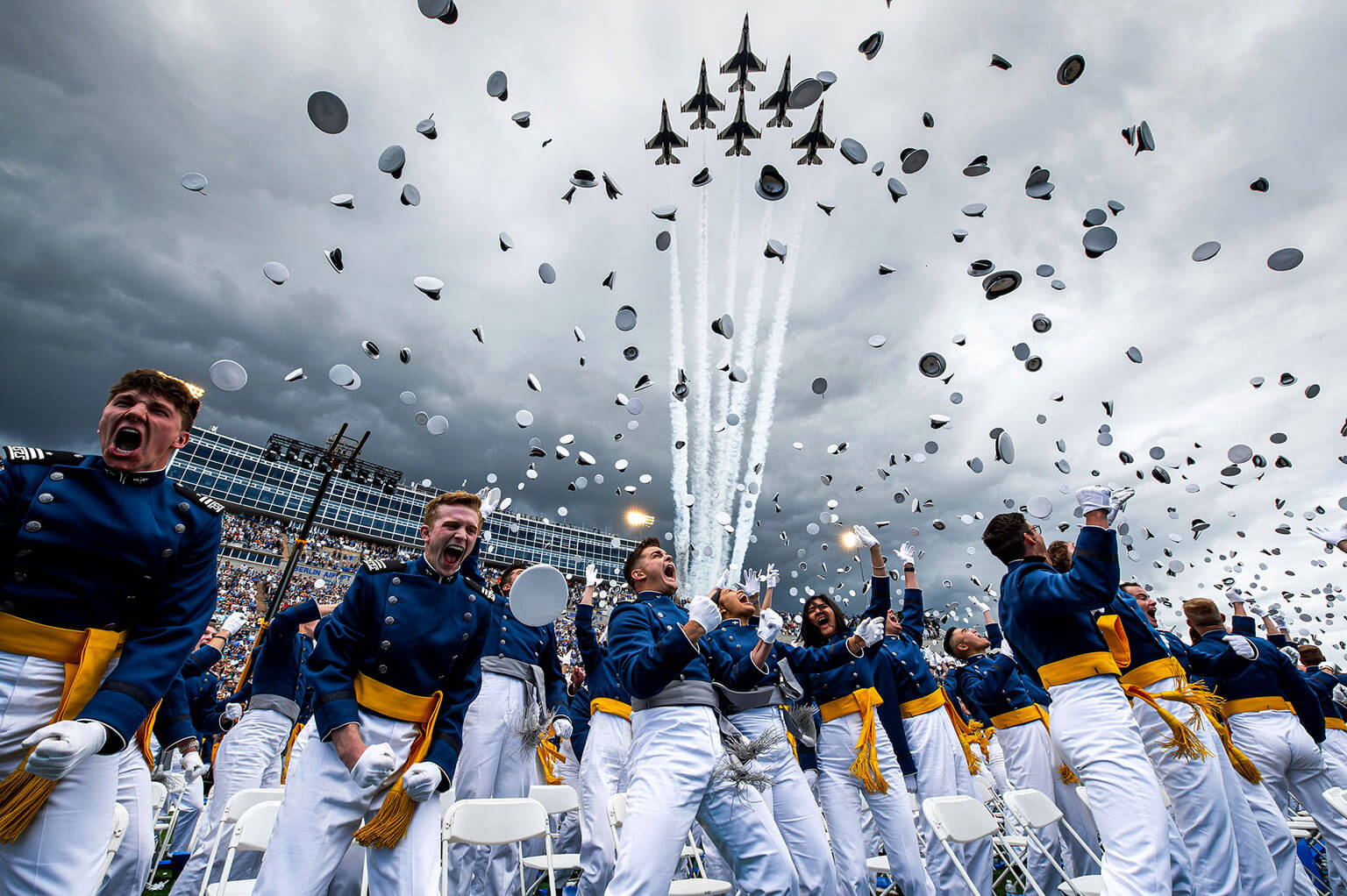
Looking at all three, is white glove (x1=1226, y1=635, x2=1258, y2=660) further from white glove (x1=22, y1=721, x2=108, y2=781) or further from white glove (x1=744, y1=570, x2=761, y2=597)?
white glove (x1=22, y1=721, x2=108, y2=781)

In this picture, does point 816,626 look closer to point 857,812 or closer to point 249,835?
point 857,812

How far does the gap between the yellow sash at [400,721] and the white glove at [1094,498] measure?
165 inches

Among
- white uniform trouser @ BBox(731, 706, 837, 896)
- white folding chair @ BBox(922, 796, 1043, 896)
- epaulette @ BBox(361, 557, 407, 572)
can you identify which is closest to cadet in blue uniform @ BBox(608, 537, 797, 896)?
white uniform trouser @ BBox(731, 706, 837, 896)

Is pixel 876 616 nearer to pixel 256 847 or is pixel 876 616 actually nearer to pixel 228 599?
pixel 256 847

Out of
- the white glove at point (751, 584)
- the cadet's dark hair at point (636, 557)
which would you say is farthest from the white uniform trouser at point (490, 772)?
the white glove at point (751, 584)

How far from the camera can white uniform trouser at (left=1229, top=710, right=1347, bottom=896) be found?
5613 millimetres

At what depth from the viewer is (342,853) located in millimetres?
2699

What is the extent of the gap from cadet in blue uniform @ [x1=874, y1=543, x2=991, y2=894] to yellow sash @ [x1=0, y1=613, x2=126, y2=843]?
629 centimetres

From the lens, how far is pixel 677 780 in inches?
139

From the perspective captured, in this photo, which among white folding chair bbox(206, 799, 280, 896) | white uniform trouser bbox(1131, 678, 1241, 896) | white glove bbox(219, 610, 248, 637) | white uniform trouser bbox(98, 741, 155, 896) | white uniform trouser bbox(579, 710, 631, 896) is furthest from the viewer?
white glove bbox(219, 610, 248, 637)

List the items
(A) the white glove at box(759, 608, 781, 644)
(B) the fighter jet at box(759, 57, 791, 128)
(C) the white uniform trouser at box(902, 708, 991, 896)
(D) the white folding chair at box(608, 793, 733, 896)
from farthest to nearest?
(B) the fighter jet at box(759, 57, 791, 128), (C) the white uniform trouser at box(902, 708, 991, 896), (A) the white glove at box(759, 608, 781, 644), (D) the white folding chair at box(608, 793, 733, 896)

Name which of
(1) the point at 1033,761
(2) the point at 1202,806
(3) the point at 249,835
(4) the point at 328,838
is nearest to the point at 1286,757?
(1) the point at 1033,761

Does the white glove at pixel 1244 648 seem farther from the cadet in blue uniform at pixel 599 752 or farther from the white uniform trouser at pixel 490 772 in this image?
the white uniform trouser at pixel 490 772

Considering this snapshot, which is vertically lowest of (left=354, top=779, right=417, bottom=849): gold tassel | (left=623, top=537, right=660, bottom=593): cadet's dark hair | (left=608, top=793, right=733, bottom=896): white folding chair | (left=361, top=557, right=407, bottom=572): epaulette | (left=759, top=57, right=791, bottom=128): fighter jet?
(left=608, top=793, right=733, bottom=896): white folding chair
